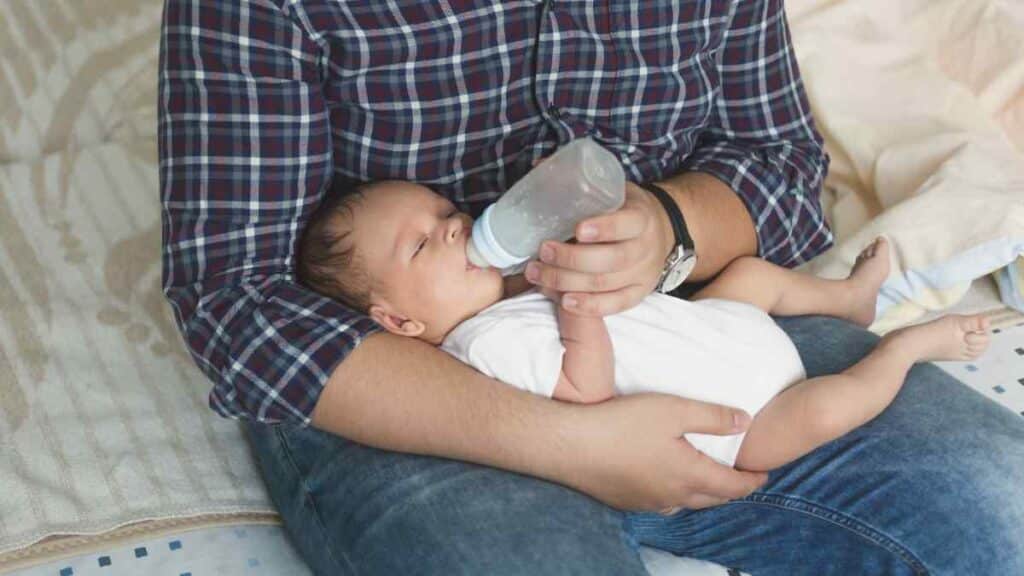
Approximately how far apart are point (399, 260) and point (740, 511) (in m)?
0.44

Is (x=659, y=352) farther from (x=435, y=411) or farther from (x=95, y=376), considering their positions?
(x=95, y=376)

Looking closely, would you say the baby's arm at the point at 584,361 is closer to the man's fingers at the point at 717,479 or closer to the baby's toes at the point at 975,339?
the man's fingers at the point at 717,479

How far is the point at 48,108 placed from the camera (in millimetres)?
1938

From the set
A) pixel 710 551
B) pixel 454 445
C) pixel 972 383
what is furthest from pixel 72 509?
pixel 972 383

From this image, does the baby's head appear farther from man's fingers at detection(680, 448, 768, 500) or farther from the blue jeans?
man's fingers at detection(680, 448, 768, 500)

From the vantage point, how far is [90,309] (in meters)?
1.62

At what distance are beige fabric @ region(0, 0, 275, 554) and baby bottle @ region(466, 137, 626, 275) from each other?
0.47m

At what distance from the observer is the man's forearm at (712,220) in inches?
54.6

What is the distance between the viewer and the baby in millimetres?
1208

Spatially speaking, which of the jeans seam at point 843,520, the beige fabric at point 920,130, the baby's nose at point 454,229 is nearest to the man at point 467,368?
the jeans seam at point 843,520

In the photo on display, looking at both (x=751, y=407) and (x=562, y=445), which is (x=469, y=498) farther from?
(x=751, y=407)

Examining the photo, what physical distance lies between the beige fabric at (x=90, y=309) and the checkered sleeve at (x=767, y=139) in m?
0.69

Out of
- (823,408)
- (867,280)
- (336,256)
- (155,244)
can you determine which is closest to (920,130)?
(867,280)

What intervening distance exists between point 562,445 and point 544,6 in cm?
49
